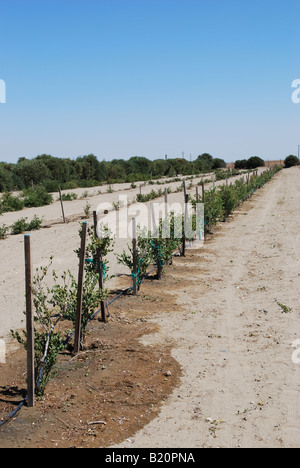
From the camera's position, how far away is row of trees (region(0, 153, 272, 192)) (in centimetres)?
3256

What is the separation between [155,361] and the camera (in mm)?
4793

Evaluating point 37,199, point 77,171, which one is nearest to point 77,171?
point 77,171

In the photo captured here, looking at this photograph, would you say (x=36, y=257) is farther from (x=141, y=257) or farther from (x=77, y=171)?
(x=77, y=171)

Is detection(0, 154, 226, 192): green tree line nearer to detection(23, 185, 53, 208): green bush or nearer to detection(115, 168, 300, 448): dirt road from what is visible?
detection(23, 185, 53, 208): green bush

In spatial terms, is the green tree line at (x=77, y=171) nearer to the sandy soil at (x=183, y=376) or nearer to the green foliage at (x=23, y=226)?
the green foliage at (x=23, y=226)

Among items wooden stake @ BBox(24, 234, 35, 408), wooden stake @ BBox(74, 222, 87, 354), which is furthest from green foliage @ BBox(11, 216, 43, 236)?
wooden stake @ BBox(24, 234, 35, 408)

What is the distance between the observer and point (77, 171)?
152 ft

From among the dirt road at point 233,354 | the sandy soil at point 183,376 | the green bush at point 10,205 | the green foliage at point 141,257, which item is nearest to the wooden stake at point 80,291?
the sandy soil at point 183,376

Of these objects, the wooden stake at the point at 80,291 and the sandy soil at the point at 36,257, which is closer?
the wooden stake at the point at 80,291

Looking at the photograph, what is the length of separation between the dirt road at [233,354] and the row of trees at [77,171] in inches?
840

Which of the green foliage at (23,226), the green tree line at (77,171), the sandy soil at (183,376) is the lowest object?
the sandy soil at (183,376)

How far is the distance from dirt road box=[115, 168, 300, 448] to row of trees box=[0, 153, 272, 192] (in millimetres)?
21347

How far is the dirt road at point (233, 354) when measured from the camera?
3535mm
